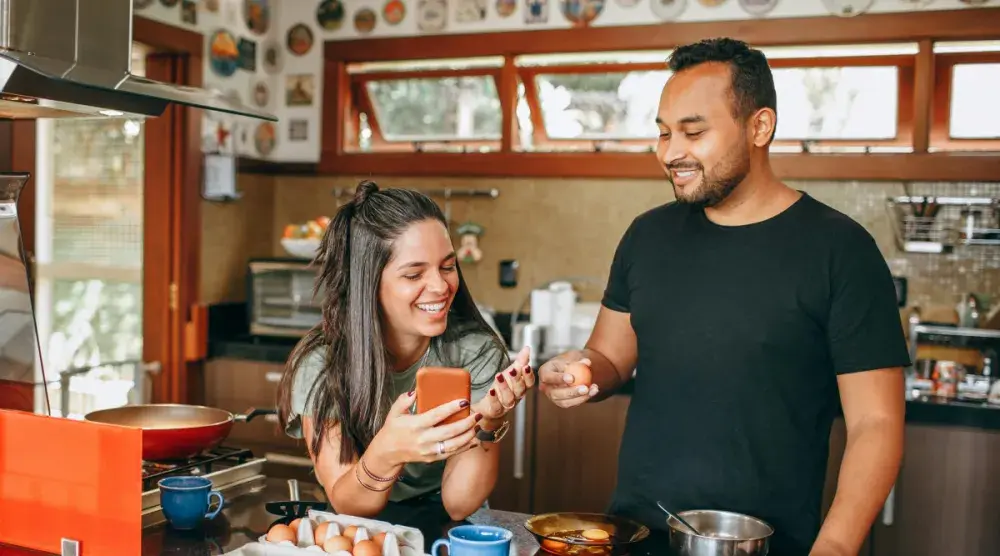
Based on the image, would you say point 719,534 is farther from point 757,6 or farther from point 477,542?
point 757,6

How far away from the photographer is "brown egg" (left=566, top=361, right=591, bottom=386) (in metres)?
1.84

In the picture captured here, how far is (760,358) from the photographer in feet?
6.27

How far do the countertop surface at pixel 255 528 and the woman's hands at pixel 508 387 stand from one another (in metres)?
0.25

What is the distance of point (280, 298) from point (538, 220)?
3.99 feet

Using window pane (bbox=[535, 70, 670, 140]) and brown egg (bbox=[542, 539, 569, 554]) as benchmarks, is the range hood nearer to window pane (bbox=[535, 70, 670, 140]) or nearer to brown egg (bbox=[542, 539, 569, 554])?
brown egg (bbox=[542, 539, 569, 554])

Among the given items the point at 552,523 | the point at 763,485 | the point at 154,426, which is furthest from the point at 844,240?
the point at 154,426

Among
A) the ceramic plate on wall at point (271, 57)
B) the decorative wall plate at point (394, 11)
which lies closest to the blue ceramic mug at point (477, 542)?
the decorative wall plate at point (394, 11)

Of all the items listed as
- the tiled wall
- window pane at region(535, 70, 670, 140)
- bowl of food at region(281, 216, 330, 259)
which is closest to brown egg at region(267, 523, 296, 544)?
bowl of food at region(281, 216, 330, 259)

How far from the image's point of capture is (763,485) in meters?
1.92

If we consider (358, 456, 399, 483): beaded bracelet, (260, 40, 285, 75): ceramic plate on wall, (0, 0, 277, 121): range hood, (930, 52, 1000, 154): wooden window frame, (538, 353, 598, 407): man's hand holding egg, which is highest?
(260, 40, 285, 75): ceramic plate on wall

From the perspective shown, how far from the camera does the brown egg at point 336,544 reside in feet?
5.04

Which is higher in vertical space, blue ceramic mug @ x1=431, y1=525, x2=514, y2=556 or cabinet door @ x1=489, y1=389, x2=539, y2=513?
blue ceramic mug @ x1=431, y1=525, x2=514, y2=556

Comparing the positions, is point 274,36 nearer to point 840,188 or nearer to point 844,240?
point 840,188

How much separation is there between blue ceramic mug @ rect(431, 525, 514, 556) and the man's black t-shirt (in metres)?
0.55
